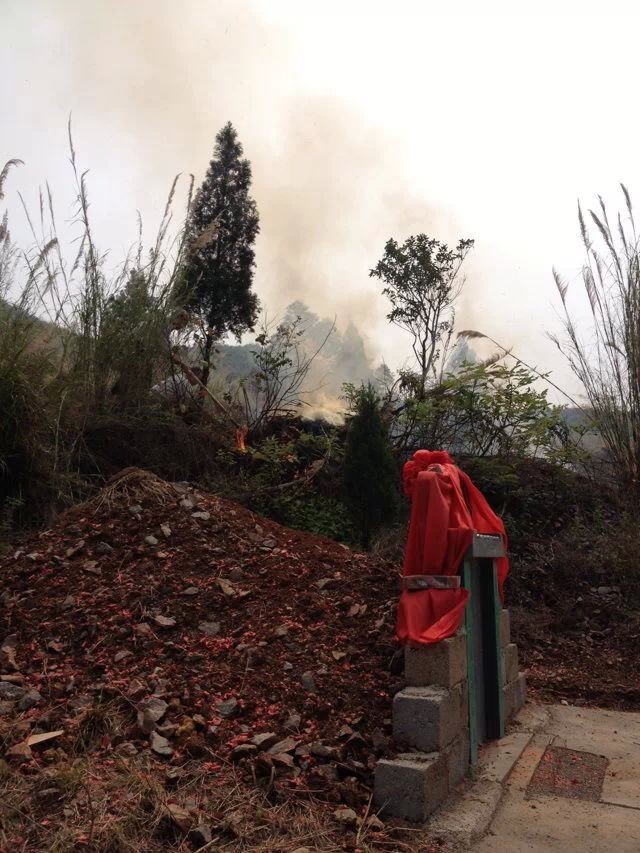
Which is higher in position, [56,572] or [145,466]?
[145,466]

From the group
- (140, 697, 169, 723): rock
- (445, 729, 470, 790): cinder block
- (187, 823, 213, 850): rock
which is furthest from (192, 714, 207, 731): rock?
(445, 729, 470, 790): cinder block

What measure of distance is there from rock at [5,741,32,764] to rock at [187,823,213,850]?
2.24 ft

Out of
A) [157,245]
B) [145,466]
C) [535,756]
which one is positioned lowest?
[535,756]

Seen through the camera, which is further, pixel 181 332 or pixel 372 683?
pixel 181 332

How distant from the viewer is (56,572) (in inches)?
149

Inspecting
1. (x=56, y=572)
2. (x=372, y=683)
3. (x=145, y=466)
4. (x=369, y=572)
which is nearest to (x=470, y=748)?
(x=372, y=683)

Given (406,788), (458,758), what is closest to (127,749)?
(406,788)

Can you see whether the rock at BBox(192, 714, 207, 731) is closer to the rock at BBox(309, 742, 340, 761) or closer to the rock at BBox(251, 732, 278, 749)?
the rock at BBox(251, 732, 278, 749)

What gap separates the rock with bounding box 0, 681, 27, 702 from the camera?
115 inches

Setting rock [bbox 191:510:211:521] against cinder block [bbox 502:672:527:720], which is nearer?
cinder block [bbox 502:672:527:720]

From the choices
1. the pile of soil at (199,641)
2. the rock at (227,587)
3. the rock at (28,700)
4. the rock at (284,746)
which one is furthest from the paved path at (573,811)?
the rock at (28,700)

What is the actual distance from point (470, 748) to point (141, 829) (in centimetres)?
161

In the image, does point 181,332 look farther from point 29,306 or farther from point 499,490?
point 499,490

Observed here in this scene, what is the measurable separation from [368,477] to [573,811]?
3.46m
